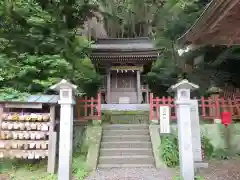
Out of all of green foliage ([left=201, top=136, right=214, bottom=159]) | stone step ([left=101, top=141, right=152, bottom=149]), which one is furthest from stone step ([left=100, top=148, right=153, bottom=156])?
green foliage ([left=201, top=136, right=214, bottom=159])

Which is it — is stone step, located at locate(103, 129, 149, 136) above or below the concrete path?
above

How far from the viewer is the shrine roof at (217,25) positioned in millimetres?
2652

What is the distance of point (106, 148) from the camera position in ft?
22.9

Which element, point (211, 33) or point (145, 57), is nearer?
point (211, 33)

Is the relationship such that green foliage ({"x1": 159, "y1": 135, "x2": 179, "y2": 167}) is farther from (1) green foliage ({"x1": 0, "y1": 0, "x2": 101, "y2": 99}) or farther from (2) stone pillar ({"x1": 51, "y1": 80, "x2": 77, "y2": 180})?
(1) green foliage ({"x1": 0, "y1": 0, "x2": 101, "y2": 99})

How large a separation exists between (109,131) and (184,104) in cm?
339

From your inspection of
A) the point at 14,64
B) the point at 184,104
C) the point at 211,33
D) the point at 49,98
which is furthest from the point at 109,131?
the point at 211,33

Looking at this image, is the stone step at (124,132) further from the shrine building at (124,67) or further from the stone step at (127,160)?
the shrine building at (124,67)

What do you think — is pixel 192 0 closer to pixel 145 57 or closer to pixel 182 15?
pixel 182 15

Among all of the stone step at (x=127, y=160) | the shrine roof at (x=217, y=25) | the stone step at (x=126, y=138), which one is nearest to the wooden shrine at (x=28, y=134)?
the stone step at (x=127, y=160)

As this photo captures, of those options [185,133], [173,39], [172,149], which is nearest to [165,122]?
[172,149]

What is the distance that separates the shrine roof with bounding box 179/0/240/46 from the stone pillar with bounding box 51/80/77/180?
3.15 meters

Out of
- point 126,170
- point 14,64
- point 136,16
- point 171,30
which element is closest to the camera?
point 126,170

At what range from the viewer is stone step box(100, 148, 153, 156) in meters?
6.73
